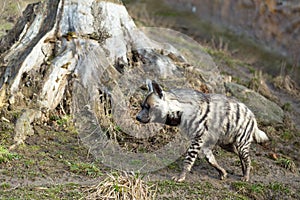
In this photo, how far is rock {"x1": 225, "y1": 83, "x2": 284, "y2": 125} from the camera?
8655 mm

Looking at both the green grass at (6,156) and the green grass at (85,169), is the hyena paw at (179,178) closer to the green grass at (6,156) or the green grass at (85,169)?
the green grass at (85,169)

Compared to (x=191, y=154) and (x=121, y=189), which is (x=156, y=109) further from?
(x=121, y=189)

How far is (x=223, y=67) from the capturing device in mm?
11453

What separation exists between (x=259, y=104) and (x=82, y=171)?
14.6 feet

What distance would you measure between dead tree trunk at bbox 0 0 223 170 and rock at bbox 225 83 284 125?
1092 millimetres

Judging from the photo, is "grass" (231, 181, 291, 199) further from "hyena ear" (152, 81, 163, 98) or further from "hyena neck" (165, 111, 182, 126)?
"hyena ear" (152, 81, 163, 98)

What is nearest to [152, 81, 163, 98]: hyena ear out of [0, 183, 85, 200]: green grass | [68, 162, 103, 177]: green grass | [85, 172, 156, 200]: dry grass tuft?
[68, 162, 103, 177]: green grass

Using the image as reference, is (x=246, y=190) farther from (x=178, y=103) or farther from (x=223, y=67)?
(x=223, y=67)

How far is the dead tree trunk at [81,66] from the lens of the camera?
693 centimetres

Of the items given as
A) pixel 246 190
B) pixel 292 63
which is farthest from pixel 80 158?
pixel 292 63

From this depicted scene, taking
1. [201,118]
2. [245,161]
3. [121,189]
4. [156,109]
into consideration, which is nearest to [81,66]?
[156,109]

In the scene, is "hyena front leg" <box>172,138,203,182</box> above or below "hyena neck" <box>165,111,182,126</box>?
below

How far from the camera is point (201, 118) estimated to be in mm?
5758

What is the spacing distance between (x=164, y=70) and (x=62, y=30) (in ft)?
5.60
